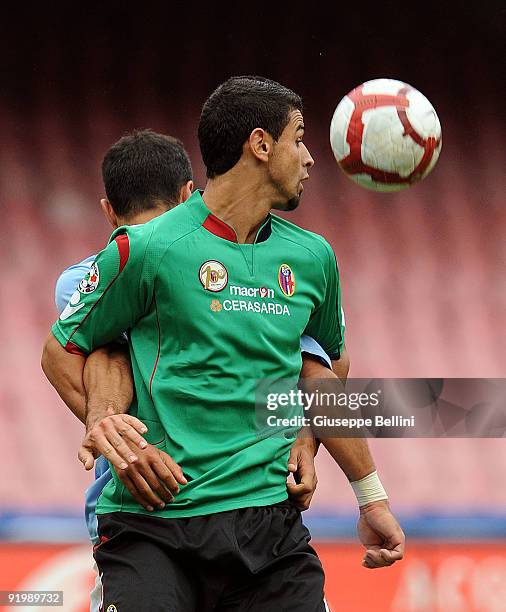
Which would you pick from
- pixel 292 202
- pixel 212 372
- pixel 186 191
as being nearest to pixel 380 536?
pixel 212 372

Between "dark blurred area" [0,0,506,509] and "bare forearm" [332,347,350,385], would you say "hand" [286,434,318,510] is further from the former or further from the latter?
"dark blurred area" [0,0,506,509]

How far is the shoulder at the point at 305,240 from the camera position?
3359 millimetres

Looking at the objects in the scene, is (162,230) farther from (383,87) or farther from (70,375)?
(383,87)

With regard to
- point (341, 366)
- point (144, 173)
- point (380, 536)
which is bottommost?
point (380, 536)

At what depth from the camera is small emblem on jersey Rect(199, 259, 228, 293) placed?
3.14m

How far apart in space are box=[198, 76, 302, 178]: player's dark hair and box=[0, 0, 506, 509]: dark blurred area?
143 inches

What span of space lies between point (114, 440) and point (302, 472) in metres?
0.57

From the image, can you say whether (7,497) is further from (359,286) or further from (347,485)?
(359,286)

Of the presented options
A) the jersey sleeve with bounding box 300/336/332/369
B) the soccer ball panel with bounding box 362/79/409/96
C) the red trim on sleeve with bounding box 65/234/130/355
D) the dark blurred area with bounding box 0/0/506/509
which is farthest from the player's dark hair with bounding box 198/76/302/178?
the dark blurred area with bounding box 0/0/506/509

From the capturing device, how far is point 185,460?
301 cm

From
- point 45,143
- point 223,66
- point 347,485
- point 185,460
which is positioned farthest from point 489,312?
point 185,460

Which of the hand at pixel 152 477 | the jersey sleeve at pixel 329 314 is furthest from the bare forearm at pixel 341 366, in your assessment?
the hand at pixel 152 477

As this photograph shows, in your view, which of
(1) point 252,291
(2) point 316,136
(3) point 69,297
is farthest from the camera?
(2) point 316,136

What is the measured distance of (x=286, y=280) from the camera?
3.28 meters
